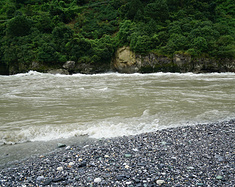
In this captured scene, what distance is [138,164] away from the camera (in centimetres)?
419

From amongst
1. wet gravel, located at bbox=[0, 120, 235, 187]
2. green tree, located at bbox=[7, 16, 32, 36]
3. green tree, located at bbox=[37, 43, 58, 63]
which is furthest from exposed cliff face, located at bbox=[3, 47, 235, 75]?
wet gravel, located at bbox=[0, 120, 235, 187]

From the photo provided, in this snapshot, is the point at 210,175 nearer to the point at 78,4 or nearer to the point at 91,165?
the point at 91,165

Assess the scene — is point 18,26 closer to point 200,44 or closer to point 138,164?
point 200,44

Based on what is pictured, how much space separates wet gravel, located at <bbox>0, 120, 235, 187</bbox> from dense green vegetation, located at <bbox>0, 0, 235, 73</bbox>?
29.2m

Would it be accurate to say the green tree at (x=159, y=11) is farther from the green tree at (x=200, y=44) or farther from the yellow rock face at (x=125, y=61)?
the green tree at (x=200, y=44)

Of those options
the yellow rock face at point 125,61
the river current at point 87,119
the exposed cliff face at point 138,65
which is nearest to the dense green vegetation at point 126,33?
the exposed cliff face at point 138,65

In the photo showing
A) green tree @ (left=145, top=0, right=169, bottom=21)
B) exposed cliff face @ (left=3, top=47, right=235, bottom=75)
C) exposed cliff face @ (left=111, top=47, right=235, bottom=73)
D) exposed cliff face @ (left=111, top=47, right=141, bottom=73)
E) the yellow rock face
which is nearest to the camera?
exposed cliff face @ (left=111, top=47, right=235, bottom=73)

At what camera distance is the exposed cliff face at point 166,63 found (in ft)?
103

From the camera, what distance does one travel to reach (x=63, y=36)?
3772 cm

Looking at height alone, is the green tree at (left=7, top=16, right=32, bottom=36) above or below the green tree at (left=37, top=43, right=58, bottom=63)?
above

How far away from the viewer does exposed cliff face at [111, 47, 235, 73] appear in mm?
31438

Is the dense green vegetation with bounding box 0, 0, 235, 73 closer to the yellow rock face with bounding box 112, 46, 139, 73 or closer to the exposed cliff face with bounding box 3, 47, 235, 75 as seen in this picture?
the exposed cliff face with bounding box 3, 47, 235, 75

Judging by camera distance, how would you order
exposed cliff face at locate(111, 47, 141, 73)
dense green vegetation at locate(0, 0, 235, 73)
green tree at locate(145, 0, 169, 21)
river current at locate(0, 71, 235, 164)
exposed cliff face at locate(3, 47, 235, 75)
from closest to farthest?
river current at locate(0, 71, 235, 164) → exposed cliff face at locate(3, 47, 235, 75) → dense green vegetation at locate(0, 0, 235, 73) → exposed cliff face at locate(111, 47, 141, 73) → green tree at locate(145, 0, 169, 21)

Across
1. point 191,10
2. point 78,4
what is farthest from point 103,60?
point 78,4
